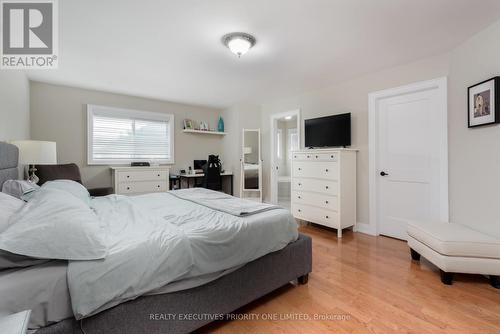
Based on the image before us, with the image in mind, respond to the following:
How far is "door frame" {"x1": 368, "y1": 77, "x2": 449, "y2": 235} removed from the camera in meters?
2.65

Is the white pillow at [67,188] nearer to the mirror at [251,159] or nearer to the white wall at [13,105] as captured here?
the white wall at [13,105]

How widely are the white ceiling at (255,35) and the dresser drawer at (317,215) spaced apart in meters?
2.00

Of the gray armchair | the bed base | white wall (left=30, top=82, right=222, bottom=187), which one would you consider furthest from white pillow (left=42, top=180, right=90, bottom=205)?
white wall (left=30, top=82, right=222, bottom=187)

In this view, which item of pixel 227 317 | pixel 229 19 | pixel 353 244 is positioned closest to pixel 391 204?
pixel 353 244

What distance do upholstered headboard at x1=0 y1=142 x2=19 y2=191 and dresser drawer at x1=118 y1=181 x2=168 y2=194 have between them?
1853mm

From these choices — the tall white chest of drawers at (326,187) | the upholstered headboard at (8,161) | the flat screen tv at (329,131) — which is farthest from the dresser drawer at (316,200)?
the upholstered headboard at (8,161)

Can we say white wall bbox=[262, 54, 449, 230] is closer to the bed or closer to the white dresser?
the bed

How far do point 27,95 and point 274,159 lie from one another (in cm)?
419

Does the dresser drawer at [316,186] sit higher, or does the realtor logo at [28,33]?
the realtor logo at [28,33]

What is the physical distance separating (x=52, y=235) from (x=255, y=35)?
225 cm

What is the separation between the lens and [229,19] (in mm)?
2031

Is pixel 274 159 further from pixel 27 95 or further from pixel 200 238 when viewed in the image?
pixel 27 95

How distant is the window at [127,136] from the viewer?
13.4 ft

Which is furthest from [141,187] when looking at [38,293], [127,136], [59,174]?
[38,293]
